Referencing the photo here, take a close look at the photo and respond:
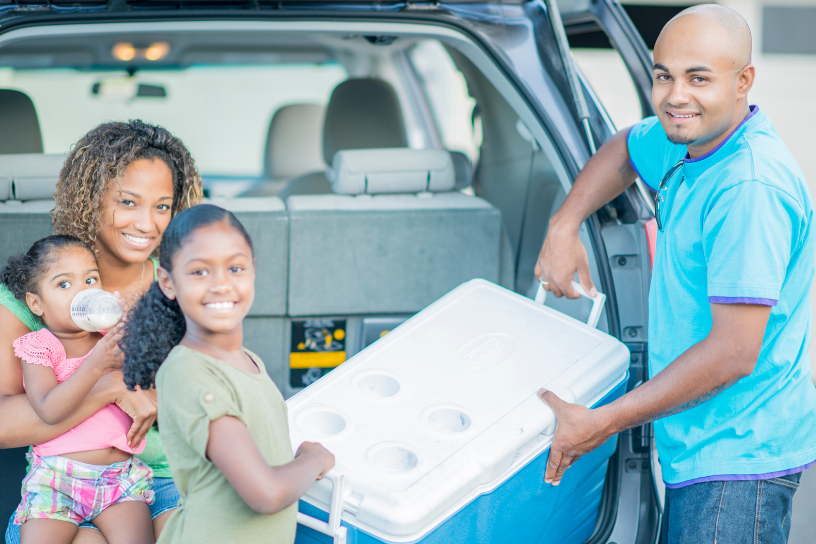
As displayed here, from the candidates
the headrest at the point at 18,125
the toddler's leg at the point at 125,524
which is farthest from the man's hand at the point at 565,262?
the headrest at the point at 18,125

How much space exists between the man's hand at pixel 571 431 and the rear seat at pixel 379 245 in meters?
0.90

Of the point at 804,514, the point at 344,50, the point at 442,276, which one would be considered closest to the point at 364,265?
the point at 442,276

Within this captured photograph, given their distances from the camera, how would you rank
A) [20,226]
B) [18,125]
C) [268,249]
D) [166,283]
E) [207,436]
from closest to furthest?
[207,436] → [166,283] → [20,226] → [268,249] → [18,125]

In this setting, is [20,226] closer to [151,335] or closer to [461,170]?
[151,335]

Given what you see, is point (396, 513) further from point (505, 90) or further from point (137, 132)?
point (505, 90)

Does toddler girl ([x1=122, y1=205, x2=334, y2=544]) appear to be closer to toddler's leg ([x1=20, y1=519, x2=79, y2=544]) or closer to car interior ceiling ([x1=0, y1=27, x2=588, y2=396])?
toddler's leg ([x1=20, y1=519, x2=79, y2=544])

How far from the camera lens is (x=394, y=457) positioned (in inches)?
56.8

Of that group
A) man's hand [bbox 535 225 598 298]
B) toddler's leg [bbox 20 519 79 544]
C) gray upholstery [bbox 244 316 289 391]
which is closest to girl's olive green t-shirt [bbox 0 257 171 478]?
toddler's leg [bbox 20 519 79 544]

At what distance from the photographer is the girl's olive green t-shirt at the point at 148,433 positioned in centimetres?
151

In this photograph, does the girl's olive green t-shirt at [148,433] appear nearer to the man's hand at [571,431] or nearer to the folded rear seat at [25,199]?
the folded rear seat at [25,199]

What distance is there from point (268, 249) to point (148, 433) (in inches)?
29.8

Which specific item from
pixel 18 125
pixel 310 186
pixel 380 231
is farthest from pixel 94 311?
pixel 310 186

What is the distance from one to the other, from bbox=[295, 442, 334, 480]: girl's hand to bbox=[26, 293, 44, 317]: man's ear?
611 mm

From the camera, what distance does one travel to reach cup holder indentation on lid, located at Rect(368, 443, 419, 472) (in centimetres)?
142
